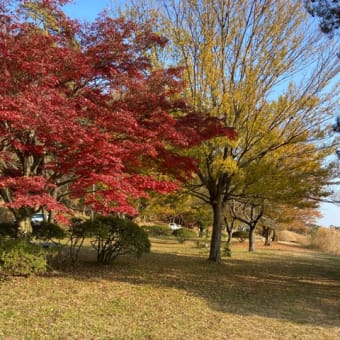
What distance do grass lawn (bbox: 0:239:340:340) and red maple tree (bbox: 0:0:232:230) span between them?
151cm

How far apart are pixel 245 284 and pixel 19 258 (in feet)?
16.8

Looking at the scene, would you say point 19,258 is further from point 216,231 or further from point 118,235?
point 216,231

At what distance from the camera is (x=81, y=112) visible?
7.47 metres

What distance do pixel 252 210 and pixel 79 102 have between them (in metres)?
17.9

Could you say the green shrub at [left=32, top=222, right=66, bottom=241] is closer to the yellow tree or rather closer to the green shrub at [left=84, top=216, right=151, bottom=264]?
the green shrub at [left=84, top=216, right=151, bottom=264]

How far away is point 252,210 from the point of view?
23922 mm

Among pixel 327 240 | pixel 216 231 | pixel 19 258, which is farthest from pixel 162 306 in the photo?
pixel 327 240

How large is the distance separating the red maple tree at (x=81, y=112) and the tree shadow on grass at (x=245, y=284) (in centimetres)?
202

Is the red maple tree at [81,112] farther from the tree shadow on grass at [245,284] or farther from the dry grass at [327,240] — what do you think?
the dry grass at [327,240]

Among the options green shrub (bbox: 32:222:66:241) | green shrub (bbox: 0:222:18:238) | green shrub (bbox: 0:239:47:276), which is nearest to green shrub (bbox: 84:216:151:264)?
green shrub (bbox: 32:222:66:241)

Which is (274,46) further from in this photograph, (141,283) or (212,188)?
(141,283)

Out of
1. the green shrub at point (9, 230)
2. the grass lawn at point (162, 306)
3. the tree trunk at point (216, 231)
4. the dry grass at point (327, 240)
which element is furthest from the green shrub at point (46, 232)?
the dry grass at point (327, 240)

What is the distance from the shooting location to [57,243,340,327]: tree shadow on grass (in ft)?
23.1

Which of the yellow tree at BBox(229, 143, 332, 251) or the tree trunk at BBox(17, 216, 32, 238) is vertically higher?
the yellow tree at BBox(229, 143, 332, 251)
